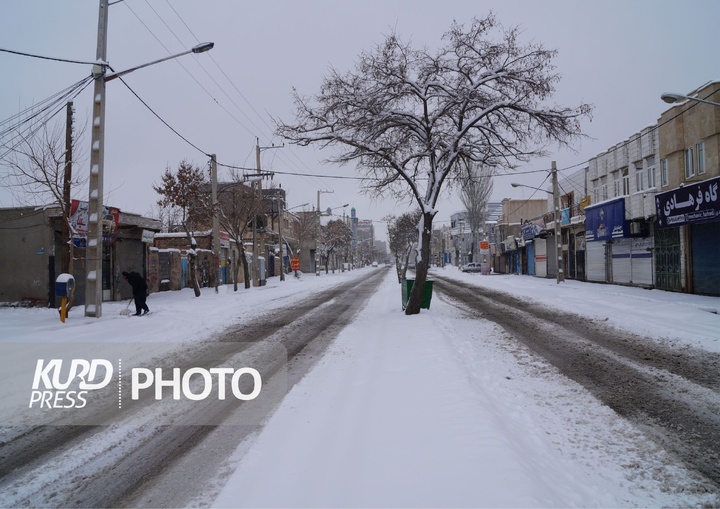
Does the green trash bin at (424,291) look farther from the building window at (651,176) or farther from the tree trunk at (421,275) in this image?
the building window at (651,176)

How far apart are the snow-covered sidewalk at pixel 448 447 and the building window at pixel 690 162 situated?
57.4 feet

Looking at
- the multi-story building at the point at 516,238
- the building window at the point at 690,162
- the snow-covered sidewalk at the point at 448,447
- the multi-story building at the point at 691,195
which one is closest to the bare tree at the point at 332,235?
the multi-story building at the point at 516,238

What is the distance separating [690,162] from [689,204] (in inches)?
109

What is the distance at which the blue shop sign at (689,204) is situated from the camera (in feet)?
55.9

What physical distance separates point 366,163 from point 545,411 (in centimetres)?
1071

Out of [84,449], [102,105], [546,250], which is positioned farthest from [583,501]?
[546,250]

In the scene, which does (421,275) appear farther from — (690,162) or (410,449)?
(690,162)

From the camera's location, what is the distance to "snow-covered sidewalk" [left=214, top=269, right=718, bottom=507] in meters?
3.42

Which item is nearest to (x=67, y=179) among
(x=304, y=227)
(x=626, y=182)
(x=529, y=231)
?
(x=626, y=182)

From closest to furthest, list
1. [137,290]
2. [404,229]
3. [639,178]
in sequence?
[137,290]
[639,178]
[404,229]

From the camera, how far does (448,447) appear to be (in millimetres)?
4180

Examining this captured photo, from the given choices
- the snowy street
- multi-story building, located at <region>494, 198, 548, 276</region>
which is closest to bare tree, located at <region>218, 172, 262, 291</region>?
the snowy street

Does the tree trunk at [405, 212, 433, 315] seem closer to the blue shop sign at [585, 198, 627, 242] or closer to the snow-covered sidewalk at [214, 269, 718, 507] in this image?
the snow-covered sidewalk at [214, 269, 718, 507]

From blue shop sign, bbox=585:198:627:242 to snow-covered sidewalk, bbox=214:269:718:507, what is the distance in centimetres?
2083
